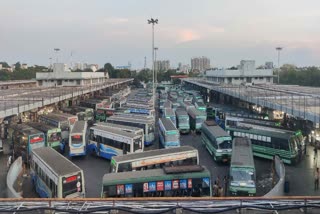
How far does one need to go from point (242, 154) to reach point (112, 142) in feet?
25.9

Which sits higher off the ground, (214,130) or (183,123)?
(214,130)

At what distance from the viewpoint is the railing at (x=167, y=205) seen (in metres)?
7.25

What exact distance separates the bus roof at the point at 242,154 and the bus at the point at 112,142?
18.5 feet

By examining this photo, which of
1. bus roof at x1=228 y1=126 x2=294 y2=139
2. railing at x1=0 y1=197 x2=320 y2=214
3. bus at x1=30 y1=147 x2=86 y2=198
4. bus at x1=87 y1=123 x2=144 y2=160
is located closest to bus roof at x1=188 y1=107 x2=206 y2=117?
bus roof at x1=228 y1=126 x2=294 y2=139

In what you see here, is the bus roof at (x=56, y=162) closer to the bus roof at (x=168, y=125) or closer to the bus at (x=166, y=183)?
the bus at (x=166, y=183)

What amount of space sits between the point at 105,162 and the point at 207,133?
7.26m

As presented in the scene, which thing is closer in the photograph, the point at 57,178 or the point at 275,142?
the point at 57,178

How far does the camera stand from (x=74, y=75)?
5856cm

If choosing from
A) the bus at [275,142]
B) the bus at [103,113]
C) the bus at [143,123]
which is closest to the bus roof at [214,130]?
the bus at [275,142]

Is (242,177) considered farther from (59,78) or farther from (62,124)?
(59,78)

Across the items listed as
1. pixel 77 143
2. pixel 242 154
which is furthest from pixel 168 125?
pixel 242 154

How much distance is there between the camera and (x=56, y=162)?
533 inches

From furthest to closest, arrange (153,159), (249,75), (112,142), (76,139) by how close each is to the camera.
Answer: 1. (249,75)
2. (76,139)
3. (112,142)
4. (153,159)

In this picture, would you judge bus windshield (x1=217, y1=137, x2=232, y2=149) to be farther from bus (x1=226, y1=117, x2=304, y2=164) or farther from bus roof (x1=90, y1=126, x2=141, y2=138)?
bus roof (x1=90, y1=126, x2=141, y2=138)
